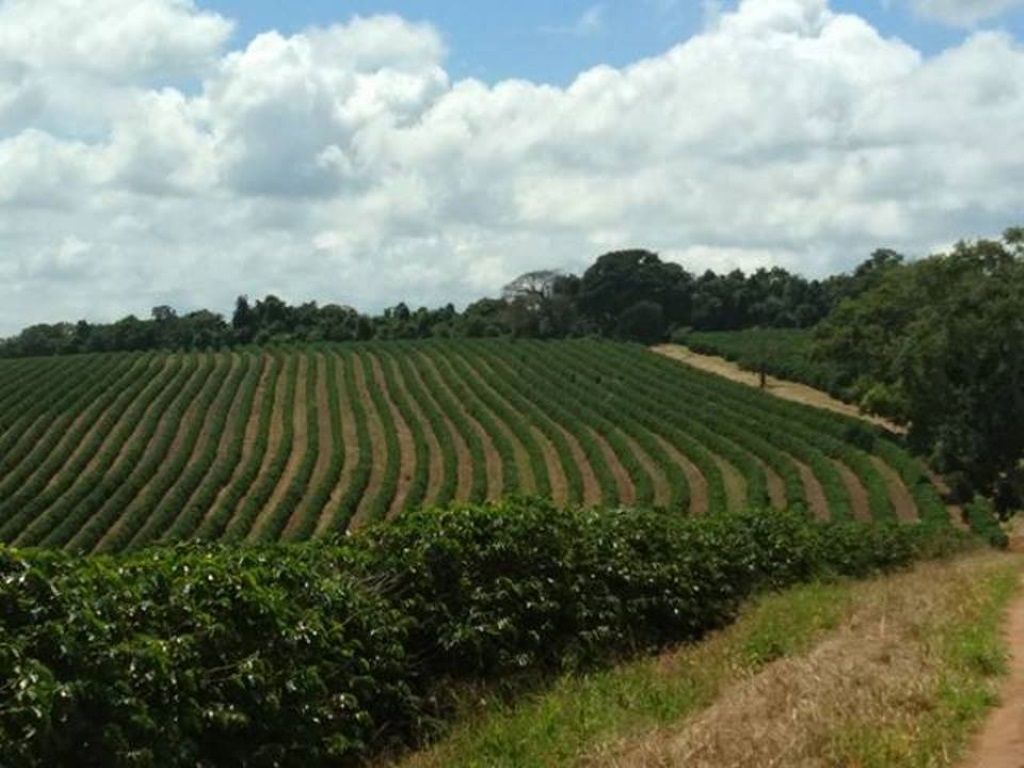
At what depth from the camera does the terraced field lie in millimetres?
46562

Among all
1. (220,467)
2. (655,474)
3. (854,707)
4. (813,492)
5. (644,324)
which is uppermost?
(644,324)

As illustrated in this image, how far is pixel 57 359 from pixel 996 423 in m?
59.9

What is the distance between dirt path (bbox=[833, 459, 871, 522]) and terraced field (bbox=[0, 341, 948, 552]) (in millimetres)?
134

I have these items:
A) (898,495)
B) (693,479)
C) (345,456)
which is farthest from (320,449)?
(898,495)

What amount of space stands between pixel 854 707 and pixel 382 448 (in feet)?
161

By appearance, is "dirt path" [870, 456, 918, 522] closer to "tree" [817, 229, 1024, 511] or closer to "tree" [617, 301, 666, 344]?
"tree" [817, 229, 1024, 511]

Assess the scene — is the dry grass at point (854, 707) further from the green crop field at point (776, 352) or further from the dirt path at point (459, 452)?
the green crop field at point (776, 352)

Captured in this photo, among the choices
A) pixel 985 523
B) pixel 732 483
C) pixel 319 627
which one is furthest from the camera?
pixel 732 483

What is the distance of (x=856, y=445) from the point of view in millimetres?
56812

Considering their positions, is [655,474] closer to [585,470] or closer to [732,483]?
[585,470]

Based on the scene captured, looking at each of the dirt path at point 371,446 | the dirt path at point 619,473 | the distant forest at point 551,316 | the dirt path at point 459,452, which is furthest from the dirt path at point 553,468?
the distant forest at point 551,316

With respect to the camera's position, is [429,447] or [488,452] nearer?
[488,452]

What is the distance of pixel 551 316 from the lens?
11719cm

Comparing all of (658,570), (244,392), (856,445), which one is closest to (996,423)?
(856,445)
